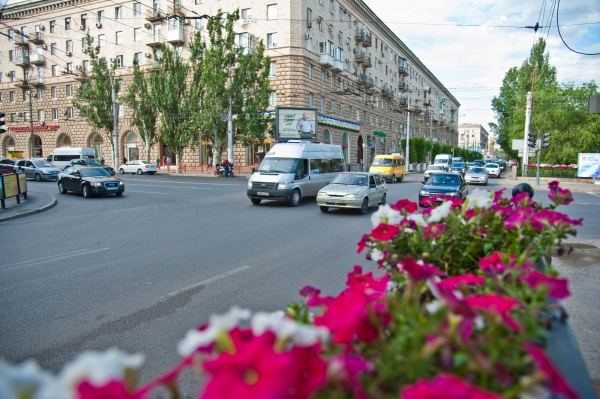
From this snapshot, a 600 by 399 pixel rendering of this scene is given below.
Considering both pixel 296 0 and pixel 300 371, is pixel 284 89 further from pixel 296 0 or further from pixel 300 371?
pixel 300 371

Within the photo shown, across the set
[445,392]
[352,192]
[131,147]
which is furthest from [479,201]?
[131,147]

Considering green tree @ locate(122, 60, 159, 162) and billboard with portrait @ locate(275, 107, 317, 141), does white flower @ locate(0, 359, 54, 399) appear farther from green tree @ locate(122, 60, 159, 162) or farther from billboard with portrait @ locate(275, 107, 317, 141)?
green tree @ locate(122, 60, 159, 162)

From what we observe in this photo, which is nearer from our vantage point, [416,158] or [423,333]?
[423,333]

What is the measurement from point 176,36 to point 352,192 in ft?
121

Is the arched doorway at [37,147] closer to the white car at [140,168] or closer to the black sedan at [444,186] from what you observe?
the white car at [140,168]

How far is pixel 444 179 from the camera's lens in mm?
17953

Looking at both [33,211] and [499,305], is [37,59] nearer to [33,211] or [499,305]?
[33,211]

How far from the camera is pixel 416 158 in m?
62.6

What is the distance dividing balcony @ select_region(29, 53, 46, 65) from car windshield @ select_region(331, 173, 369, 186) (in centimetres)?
5344

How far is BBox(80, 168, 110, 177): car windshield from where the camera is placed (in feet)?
67.2

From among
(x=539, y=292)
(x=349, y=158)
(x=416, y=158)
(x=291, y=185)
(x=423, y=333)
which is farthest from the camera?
(x=416, y=158)

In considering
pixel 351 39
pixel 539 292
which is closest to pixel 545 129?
pixel 351 39

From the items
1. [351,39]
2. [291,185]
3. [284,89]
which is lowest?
[291,185]

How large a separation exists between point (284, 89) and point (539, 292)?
40.7m
